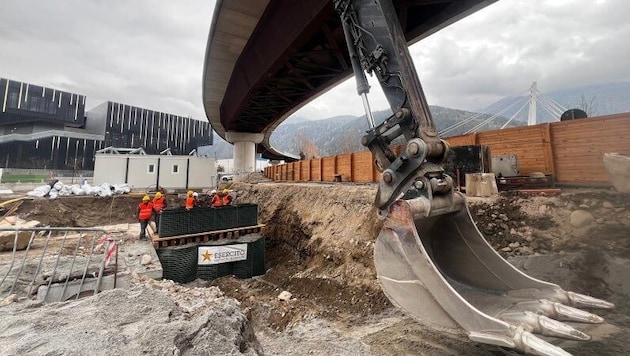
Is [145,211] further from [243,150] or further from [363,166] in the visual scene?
[243,150]

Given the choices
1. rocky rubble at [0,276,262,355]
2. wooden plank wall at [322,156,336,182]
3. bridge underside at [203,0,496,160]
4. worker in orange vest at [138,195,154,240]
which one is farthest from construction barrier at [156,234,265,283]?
wooden plank wall at [322,156,336,182]

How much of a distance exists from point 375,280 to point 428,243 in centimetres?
326

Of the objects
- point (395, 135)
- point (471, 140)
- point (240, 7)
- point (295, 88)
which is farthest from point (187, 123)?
point (395, 135)

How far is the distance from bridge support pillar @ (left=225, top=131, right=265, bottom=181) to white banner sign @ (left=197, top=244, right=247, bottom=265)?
24.2 m

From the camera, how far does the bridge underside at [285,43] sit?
8.81 m

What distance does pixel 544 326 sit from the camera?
2.55 metres

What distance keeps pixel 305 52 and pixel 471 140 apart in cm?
871

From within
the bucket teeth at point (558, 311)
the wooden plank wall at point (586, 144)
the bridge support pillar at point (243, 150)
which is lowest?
the bucket teeth at point (558, 311)

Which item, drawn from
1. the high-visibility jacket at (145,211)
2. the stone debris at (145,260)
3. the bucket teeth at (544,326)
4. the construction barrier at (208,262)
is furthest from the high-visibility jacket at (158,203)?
the bucket teeth at (544,326)

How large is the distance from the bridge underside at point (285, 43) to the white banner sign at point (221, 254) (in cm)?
Answer: 857

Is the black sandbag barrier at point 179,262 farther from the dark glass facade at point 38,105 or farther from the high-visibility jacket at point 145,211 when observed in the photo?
the dark glass facade at point 38,105

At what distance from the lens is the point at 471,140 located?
12.7m

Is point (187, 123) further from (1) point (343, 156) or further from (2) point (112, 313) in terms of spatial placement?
(2) point (112, 313)

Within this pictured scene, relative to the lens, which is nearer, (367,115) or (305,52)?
(367,115)
